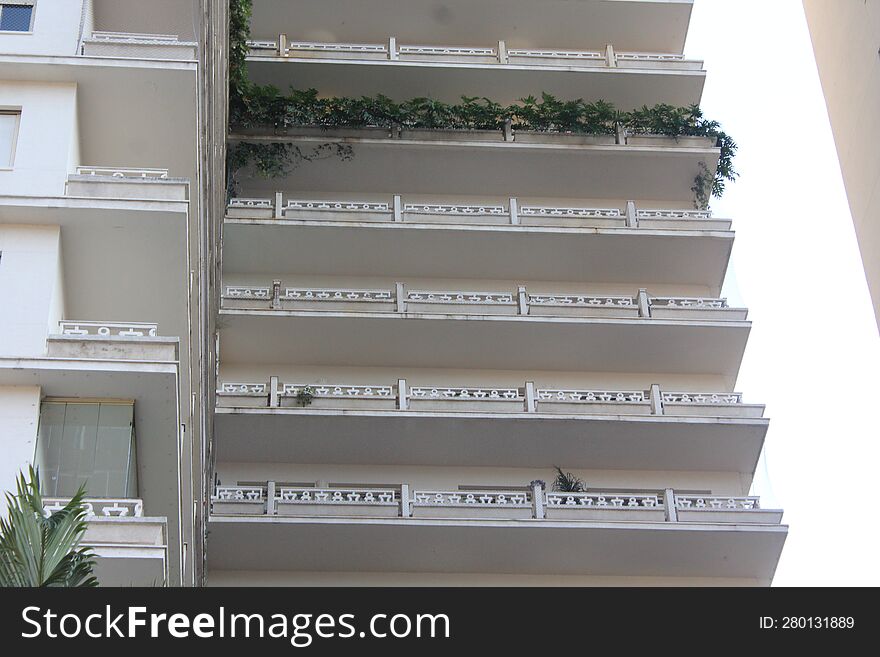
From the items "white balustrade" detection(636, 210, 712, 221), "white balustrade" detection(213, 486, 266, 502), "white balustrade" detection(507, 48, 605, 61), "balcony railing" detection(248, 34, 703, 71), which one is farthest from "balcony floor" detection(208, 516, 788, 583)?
"white balustrade" detection(507, 48, 605, 61)

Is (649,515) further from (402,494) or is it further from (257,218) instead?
(257,218)

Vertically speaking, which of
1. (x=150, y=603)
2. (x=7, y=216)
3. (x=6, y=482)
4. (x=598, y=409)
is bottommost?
(x=150, y=603)

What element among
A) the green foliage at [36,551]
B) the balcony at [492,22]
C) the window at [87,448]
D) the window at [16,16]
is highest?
the balcony at [492,22]

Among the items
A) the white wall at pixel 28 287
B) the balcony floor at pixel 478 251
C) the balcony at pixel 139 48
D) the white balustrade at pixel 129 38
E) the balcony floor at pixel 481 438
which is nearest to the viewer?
the white wall at pixel 28 287

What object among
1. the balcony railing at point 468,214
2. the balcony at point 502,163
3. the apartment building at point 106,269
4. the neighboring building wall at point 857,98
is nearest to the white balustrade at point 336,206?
the balcony railing at point 468,214

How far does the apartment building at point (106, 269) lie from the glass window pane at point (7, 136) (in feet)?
0.07

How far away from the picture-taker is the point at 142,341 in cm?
2119

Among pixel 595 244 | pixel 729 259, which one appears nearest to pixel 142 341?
pixel 595 244

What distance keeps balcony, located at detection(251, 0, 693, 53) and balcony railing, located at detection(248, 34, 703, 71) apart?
544mm

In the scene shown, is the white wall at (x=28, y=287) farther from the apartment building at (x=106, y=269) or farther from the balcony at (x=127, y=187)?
the balcony at (x=127, y=187)

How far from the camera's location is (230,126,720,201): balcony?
36.2 metres

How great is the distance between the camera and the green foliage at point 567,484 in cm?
3109

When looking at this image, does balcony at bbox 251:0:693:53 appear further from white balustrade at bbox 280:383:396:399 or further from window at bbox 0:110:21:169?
window at bbox 0:110:21:169

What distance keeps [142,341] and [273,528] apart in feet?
29.3
